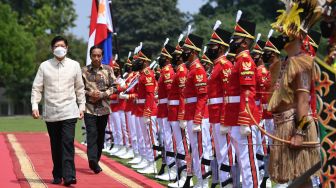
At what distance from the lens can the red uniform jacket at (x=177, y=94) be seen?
11430 millimetres

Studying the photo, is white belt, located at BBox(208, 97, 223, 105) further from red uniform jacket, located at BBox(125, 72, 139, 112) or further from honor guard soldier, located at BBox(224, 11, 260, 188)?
→ red uniform jacket, located at BBox(125, 72, 139, 112)

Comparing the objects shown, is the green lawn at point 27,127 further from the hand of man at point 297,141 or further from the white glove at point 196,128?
the hand of man at point 297,141

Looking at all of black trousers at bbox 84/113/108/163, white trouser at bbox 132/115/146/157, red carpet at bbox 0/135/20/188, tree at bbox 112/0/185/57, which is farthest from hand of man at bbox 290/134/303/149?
tree at bbox 112/0/185/57

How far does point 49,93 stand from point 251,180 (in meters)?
3.78

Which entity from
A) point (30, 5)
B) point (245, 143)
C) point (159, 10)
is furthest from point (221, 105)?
point (30, 5)

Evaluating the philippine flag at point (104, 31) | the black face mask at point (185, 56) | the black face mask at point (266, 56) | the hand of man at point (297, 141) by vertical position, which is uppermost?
the philippine flag at point (104, 31)

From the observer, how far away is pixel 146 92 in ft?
46.1

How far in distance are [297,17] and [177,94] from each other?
16.7 feet

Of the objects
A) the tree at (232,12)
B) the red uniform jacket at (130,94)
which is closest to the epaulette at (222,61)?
the red uniform jacket at (130,94)

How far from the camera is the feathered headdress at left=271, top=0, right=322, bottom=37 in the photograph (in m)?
6.70

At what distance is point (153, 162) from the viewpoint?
13.9 m

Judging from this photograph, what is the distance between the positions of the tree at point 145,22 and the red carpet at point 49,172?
44.7m

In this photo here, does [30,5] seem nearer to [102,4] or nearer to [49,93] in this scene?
[102,4]

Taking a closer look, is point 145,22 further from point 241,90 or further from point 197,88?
point 241,90
